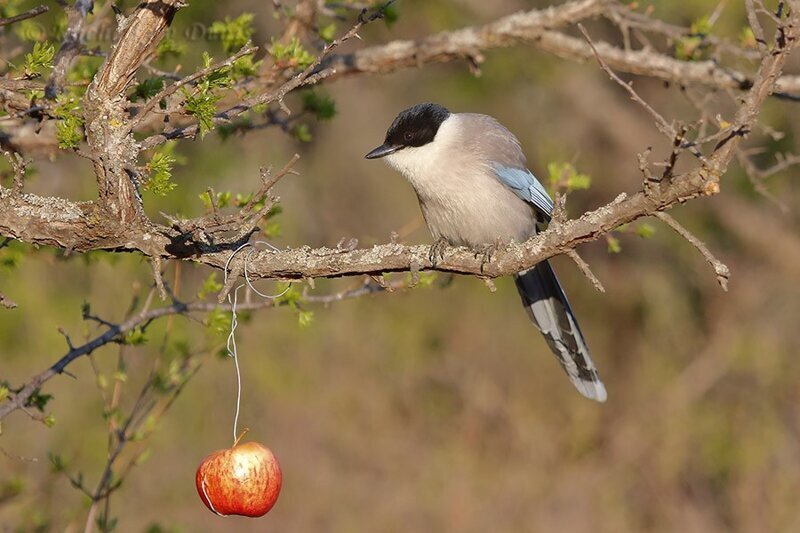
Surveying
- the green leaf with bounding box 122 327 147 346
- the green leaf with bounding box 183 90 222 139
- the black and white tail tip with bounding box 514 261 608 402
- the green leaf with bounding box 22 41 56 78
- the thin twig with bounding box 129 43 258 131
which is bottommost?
the black and white tail tip with bounding box 514 261 608 402

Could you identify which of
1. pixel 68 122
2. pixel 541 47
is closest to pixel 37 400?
pixel 68 122

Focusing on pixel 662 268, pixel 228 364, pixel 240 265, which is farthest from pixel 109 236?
pixel 662 268

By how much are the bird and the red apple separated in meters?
1.77

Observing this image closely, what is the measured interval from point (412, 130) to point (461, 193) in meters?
0.44

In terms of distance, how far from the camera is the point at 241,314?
4.69 m

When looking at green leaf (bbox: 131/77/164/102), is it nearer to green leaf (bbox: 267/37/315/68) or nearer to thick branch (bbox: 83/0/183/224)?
green leaf (bbox: 267/37/315/68)

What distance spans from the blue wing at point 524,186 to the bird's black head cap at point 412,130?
1.20 ft

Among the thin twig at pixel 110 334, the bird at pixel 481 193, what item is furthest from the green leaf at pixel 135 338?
the bird at pixel 481 193

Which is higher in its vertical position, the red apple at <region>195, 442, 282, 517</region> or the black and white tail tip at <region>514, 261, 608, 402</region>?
the red apple at <region>195, 442, 282, 517</region>

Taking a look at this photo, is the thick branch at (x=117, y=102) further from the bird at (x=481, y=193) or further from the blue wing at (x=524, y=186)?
the blue wing at (x=524, y=186)

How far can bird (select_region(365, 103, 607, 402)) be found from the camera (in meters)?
4.84

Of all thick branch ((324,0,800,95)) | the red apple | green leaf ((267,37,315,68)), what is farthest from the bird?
the red apple

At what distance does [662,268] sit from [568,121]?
1905 mm

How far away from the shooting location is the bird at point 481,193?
15.9 feet
